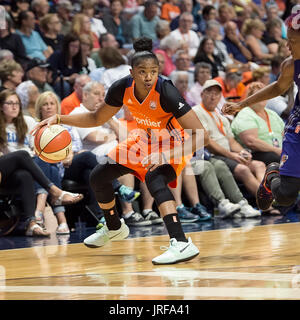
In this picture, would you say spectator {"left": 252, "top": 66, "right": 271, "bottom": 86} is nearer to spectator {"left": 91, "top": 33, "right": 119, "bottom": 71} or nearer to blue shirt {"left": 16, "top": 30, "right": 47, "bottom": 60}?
spectator {"left": 91, "top": 33, "right": 119, "bottom": 71}

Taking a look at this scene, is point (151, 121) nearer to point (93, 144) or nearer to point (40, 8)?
point (93, 144)

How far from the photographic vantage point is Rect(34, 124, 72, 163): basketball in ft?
18.5

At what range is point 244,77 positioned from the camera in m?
12.5

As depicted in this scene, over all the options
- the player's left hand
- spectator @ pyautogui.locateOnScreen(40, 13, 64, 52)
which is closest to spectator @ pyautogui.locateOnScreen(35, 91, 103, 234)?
the player's left hand

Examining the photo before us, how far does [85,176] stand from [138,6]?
6580 mm

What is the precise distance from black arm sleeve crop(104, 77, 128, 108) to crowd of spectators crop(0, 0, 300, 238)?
95.6 inches

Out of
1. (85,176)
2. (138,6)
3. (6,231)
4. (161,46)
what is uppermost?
(138,6)

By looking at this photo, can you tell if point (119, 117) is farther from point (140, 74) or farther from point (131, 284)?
point (131, 284)

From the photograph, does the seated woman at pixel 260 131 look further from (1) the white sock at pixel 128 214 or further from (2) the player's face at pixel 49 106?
(2) the player's face at pixel 49 106

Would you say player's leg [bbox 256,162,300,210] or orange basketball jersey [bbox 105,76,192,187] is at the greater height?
orange basketball jersey [bbox 105,76,192,187]

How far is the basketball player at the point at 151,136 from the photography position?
5281mm

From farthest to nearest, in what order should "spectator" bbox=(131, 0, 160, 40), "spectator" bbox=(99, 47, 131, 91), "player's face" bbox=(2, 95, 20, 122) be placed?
"spectator" bbox=(131, 0, 160, 40) → "spectator" bbox=(99, 47, 131, 91) → "player's face" bbox=(2, 95, 20, 122)

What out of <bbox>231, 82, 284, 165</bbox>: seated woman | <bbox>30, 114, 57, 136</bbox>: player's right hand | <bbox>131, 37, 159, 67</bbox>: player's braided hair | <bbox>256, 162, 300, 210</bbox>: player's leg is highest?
<bbox>131, 37, 159, 67</bbox>: player's braided hair

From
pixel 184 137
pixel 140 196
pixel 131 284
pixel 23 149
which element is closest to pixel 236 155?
pixel 140 196
